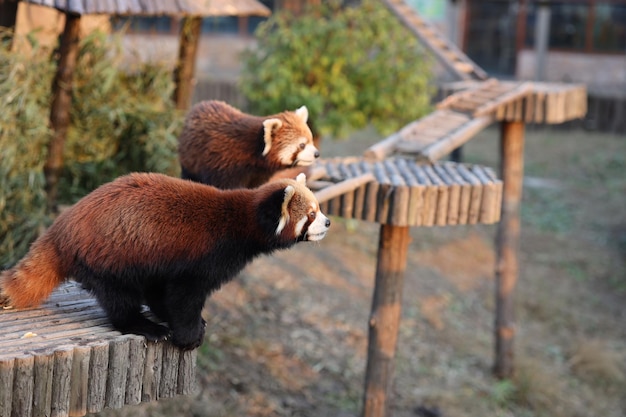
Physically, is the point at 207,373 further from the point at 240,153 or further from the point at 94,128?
the point at 240,153

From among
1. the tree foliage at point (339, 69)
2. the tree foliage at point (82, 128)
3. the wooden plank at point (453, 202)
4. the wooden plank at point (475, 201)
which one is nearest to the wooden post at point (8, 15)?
the tree foliage at point (82, 128)

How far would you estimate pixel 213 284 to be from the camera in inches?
118

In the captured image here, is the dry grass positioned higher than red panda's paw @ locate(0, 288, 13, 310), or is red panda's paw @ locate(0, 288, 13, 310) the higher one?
red panda's paw @ locate(0, 288, 13, 310)

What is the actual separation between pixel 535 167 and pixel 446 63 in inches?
256

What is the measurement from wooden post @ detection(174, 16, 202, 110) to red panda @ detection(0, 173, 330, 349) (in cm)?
298

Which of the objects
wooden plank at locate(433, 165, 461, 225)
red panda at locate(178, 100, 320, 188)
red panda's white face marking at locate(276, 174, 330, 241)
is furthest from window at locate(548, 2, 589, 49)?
red panda's white face marking at locate(276, 174, 330, 241)

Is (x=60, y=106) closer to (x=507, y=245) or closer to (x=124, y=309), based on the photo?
(x=124, y=309)

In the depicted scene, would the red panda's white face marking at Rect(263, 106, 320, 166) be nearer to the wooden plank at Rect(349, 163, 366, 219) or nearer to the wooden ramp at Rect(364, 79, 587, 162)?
the wooden plank at Rect(349, 163, 366, 219)

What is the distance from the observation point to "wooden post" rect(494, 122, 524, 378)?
695cm

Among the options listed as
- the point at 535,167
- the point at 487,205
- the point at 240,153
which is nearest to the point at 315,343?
the point at 487,205

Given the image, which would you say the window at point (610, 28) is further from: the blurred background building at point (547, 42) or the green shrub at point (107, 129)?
the green shrub at point (107, 129)

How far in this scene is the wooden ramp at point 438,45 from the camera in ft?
24.0

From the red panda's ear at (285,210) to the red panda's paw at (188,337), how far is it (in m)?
0.44

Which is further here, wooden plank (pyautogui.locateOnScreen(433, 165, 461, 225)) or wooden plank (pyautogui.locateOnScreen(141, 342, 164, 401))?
wooden plank (pyautogui.locateOnScreen(433, 165, 461, 225))
